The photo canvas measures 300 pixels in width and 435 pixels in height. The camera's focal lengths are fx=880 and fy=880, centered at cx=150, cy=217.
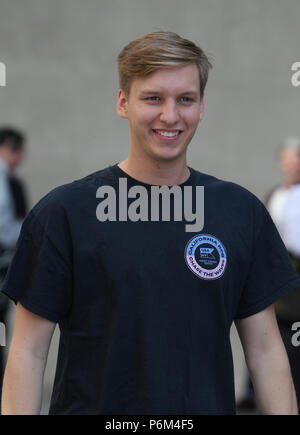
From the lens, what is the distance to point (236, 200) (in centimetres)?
252

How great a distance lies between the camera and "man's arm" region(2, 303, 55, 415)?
2.33m

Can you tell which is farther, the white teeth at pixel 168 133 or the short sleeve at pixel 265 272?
the short sleeve at pixel 265 272

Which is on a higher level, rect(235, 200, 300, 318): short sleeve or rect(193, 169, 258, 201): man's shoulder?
rect(193, 169, 258, 201): man's shoulder

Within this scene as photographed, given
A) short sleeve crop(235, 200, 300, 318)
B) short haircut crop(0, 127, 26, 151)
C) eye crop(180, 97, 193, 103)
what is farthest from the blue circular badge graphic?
short haircut crop(0, 127, 26, 151)

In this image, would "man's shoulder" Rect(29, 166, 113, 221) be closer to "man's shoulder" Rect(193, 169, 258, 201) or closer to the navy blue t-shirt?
the navy blue t-shirt

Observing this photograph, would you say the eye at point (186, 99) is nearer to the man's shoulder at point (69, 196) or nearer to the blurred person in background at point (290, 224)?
the man's shoulder at point (69, 196)

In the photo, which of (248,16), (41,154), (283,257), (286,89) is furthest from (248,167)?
(283,257)

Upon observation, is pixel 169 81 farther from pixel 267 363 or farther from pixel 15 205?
pixel 15 205

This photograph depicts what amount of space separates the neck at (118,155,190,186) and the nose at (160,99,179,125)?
13cm

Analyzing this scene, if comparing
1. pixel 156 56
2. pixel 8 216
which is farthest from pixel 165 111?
pixel 8 216

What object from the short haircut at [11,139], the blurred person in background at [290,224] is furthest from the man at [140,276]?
the short haircut at [11,139]

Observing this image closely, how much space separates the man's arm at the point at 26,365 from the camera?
91.7 inches

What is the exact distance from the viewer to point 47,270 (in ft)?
7.69

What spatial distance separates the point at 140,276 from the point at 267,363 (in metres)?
0.50
